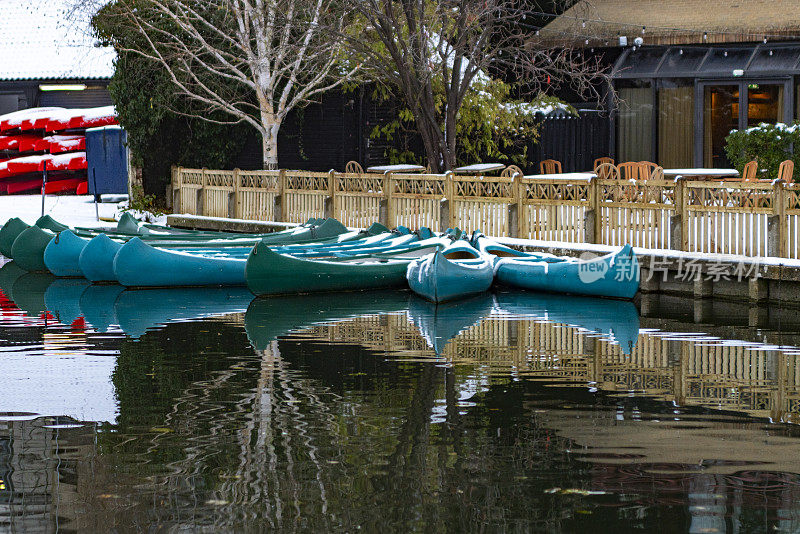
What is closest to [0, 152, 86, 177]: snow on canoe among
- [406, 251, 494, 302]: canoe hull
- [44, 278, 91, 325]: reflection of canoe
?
[44, 278, 91, 325]: reflection of canoe

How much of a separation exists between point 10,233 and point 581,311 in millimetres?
13064

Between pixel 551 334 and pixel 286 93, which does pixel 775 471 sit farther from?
pixel 286 93

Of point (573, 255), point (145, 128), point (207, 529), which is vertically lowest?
point (207, 529)

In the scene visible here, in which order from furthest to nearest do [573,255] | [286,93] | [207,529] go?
[286,93] → [573,255] → [207,529]

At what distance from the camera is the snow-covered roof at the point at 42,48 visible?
124 ft

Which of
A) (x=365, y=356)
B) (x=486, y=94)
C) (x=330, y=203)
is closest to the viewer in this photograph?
(x=365, y=356)

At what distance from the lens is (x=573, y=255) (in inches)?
747

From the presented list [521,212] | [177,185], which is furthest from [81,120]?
[521,212]

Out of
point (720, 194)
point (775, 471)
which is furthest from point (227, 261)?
point (775, 471)

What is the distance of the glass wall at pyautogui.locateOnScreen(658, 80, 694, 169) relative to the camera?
95.1ft

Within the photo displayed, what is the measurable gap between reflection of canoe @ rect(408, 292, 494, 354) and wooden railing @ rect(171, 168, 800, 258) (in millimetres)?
1934

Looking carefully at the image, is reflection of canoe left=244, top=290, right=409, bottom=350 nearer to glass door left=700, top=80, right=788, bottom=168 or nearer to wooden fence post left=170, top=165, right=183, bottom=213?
wooden fence post left=170, top=165, right=183, bottom=213

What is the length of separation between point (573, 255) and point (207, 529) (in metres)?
12.7

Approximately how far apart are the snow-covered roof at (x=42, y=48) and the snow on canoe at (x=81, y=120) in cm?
136
